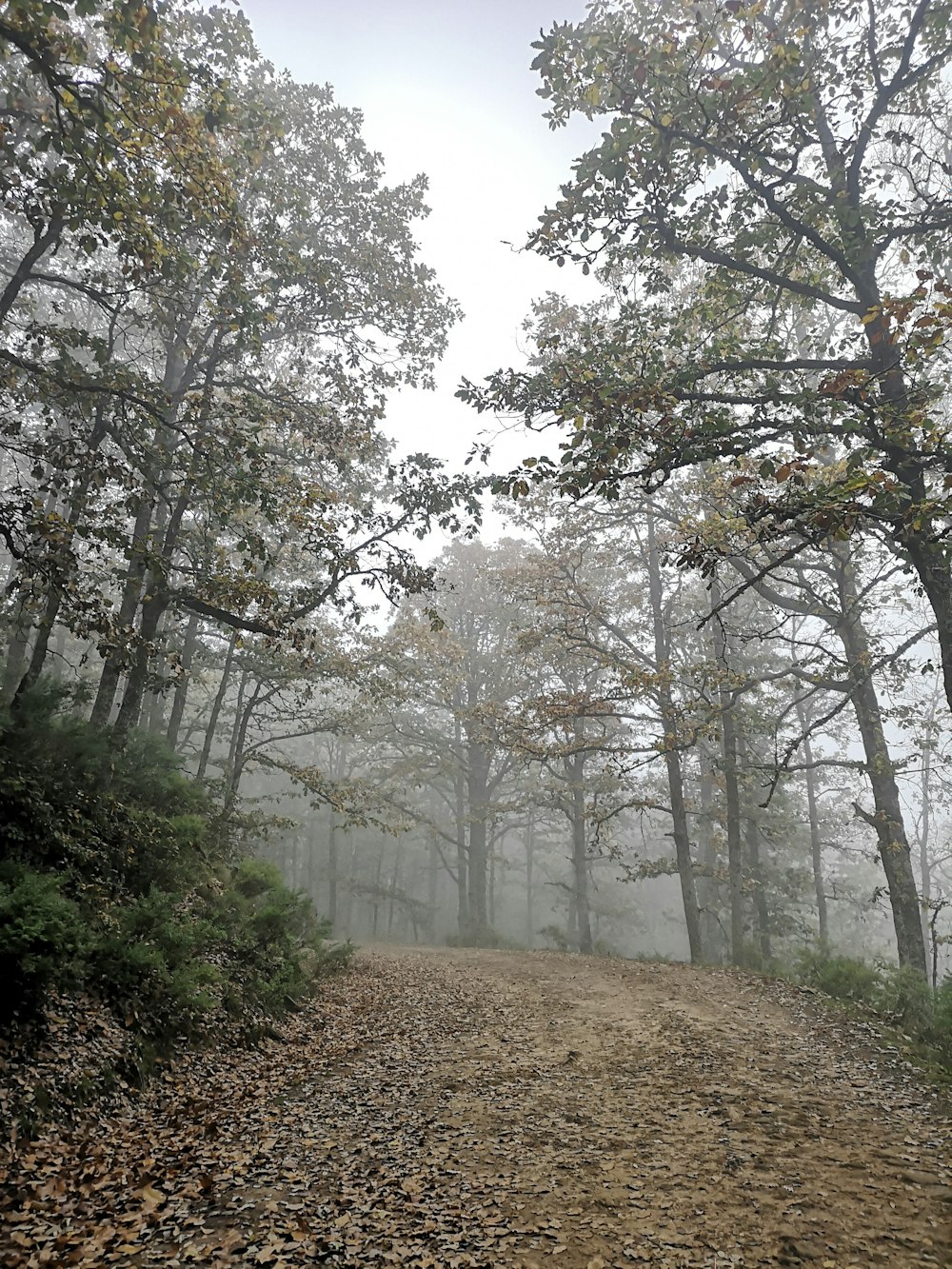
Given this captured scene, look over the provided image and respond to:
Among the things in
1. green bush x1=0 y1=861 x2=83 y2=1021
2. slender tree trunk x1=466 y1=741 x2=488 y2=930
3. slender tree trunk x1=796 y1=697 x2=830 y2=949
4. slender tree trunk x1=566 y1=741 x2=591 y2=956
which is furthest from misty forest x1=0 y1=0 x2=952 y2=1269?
slender tree trunk x1=466 y1=741 x2=488 y2=930

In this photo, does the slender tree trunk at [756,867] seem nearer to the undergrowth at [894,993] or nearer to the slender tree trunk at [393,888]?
the undergrowth at [894,993]

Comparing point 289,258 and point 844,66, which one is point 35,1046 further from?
point 844,66

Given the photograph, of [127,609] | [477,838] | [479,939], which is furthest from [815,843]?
[127,609]

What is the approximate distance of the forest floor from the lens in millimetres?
3887

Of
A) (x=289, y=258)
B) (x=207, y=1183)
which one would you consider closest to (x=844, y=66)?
(x=289, y=258)

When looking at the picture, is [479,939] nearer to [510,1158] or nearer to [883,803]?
[883,803]

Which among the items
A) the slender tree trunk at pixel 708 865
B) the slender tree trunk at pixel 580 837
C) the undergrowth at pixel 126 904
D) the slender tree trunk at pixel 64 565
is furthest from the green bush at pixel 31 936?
the slender tree trunk at pixel 708 865

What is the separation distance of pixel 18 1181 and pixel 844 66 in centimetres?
1258

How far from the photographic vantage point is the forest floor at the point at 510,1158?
12.8 feet

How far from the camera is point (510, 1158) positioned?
5.05 m

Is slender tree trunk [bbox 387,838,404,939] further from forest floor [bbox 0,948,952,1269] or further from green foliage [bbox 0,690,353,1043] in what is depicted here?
forest floor [bbox 0,948,952,1269]

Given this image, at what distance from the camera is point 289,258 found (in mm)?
9828

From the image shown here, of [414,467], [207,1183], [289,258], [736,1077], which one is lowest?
[207,1183]

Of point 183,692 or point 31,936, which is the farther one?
point 183,692
